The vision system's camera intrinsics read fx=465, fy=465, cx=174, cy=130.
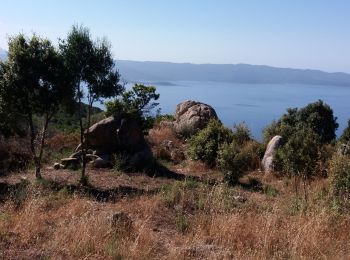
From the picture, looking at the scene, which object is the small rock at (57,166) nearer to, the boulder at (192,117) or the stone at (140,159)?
the stone at (140,159)

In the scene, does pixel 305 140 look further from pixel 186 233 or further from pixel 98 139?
pixel 98 139

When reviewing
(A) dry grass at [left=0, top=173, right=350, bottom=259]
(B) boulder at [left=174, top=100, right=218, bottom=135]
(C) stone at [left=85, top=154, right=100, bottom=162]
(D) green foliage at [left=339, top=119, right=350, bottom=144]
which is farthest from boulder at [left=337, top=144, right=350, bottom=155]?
(C) stone at [left=85, top=154, right=100, bottom=162]

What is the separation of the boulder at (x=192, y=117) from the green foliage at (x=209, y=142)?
3310mm

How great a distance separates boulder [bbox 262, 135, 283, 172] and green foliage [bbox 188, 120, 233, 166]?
1.29 meters

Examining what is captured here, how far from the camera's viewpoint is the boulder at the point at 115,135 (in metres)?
13.7

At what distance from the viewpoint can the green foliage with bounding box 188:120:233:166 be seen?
14555 mm

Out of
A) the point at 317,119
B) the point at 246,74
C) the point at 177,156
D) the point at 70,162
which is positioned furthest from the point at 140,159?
the point at 246,74

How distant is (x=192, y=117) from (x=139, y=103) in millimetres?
3487

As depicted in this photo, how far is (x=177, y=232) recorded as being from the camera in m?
6.63

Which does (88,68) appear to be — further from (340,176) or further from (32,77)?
(340,176)

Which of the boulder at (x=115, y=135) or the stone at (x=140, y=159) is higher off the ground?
the boulder at (x=115, y=135)

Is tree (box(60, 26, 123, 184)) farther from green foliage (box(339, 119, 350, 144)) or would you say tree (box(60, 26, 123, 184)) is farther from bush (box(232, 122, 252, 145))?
green foliage (box(339, 119, 350, 144))

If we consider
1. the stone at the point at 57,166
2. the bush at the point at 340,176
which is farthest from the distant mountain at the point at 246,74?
the bush at the point at 340,176

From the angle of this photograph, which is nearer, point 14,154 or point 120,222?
point 120,222
